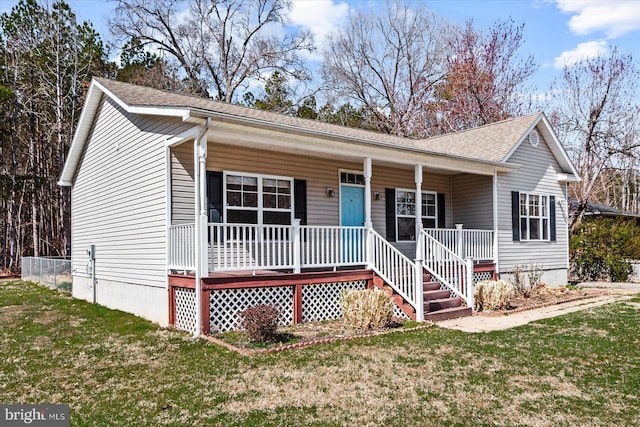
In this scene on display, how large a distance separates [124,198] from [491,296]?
852 centimetres

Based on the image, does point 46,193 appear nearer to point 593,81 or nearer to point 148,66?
point 148,66

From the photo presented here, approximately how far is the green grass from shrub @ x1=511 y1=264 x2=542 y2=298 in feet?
13.7

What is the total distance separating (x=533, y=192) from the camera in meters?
15.4

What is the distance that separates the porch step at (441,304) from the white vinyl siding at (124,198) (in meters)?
5.22

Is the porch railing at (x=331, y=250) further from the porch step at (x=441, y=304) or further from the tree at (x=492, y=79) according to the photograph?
the tree at (x=492, y=79)

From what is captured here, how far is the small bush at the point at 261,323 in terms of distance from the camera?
25.5ft

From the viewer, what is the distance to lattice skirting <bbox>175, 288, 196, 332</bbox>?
8859 millimetres

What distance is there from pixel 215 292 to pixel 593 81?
21.6 metres

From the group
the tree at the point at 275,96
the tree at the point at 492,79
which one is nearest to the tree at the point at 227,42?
the tree at the point at 275,96

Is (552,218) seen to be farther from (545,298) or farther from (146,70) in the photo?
(146,70)

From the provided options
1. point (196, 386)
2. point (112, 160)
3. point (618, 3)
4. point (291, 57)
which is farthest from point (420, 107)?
point (196, 386)

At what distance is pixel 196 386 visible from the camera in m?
5.79

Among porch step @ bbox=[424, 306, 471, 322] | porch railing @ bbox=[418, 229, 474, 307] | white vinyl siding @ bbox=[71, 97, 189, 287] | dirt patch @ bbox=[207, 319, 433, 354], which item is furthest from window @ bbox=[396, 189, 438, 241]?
white vinyl siding @ bbox=[71, 97, 189, 287]

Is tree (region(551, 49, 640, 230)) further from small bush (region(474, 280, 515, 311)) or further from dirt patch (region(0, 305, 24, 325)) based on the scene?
dirt patch (region(0, 305, 24, 325))
